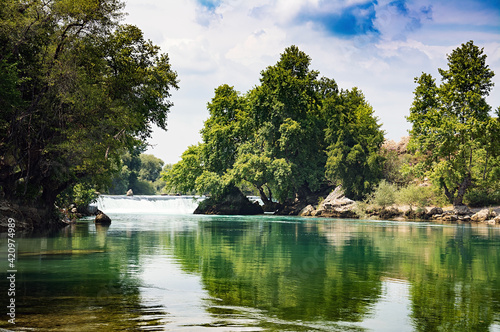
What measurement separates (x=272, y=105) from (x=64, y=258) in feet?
160

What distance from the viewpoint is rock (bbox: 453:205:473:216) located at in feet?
165

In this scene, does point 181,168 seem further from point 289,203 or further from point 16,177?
point 16,177

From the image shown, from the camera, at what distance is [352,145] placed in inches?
2506

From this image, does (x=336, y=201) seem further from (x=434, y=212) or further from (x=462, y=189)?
(x=462, y=189)

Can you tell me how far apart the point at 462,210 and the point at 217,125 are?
31734 mm

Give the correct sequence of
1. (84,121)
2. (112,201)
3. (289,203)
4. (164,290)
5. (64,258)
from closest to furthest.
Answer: (164,290)
(64,258)
(84,121)
(289,203)
(112,201)

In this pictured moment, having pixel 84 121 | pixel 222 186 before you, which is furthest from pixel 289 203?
pixel 84 121

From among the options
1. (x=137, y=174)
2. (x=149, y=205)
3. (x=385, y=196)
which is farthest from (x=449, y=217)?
(x=137, y=174)

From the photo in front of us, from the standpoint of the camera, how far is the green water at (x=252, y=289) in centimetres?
816

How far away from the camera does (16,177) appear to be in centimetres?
2752

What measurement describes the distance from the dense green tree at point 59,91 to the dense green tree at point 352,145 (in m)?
35.0

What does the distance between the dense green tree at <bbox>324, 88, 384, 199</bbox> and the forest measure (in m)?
0.17

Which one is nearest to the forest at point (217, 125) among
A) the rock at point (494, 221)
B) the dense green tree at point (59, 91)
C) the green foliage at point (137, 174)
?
the dense green tree at point (59, 91)

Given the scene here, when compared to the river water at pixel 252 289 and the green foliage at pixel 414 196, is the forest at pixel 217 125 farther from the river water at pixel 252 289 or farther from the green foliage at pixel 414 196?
the river water at pixel 252 289
